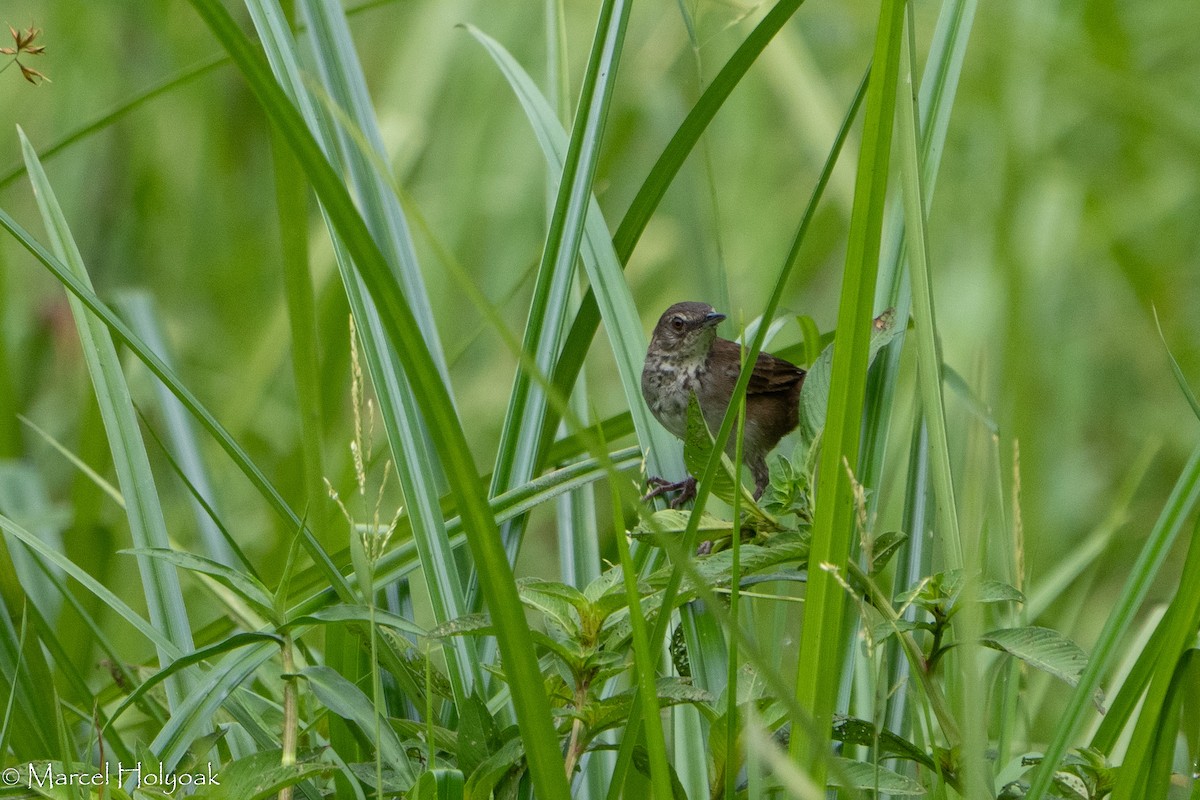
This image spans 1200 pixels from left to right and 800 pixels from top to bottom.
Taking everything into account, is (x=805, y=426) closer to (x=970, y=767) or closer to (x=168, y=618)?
(x=970, y=767)

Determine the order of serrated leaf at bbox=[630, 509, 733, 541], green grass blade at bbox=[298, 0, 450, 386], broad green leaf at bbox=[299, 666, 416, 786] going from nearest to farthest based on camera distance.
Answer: broad green leaf at bbox=[299, 666, 416, 786]
serrated leaf at bbox=[630, 509, 733, 541]
green grass blade at bbox=[298, 0, 450, 386]

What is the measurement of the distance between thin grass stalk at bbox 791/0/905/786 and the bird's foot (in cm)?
97

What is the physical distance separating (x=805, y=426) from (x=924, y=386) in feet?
0.90

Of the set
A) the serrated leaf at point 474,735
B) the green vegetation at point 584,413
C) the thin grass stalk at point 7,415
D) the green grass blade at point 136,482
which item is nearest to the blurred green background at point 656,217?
the green vegetation at point 584,413

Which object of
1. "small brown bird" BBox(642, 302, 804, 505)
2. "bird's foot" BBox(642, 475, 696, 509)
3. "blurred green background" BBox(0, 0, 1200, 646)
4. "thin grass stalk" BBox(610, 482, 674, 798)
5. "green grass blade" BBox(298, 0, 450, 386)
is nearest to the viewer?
"thin grass stalk" BBox(610, 482, 674, 798)

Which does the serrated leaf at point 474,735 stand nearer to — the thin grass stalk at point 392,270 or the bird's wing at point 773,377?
the thin grass stalk at point 392,270

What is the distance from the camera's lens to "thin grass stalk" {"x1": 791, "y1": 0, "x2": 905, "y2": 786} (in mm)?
1262

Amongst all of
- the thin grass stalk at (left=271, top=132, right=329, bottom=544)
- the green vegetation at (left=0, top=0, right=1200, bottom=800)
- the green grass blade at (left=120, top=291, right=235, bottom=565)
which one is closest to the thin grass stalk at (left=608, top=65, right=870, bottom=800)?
the green vegetation at (left=0, top=0, right=1200, bottom=800)

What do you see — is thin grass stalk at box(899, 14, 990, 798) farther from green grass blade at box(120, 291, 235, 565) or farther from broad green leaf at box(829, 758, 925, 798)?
green grass blade at box(120, 291, 235, 565)

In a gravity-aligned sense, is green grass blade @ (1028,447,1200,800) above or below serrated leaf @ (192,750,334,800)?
above

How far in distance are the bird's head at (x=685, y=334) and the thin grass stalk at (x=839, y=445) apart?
2.10 meters

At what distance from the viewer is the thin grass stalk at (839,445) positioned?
1.26m

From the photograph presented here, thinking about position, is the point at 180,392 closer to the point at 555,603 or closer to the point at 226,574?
the point at 226,574

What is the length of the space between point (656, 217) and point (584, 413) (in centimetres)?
320
